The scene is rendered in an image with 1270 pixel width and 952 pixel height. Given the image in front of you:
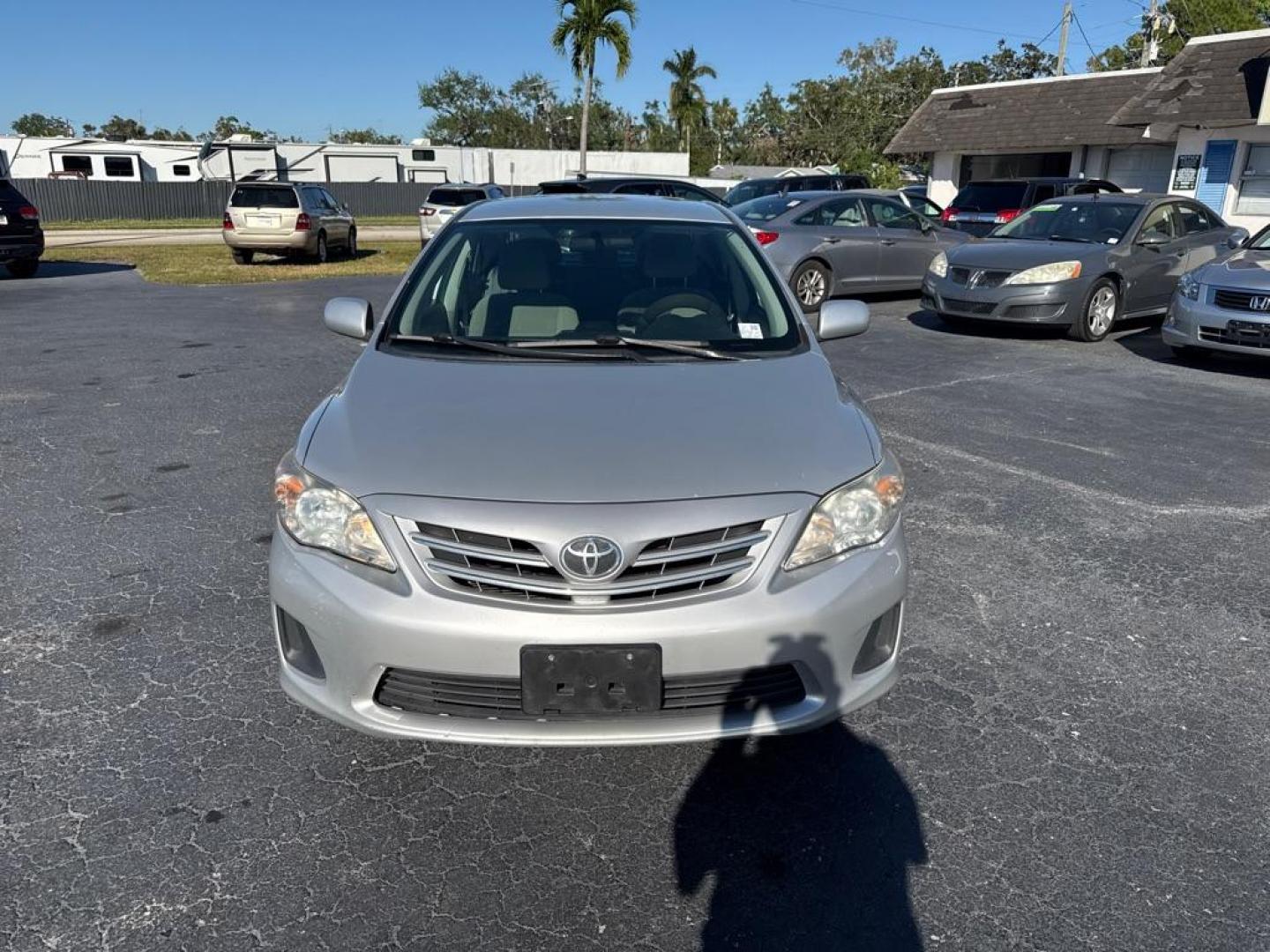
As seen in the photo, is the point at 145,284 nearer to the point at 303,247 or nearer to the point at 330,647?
the point at 303,247

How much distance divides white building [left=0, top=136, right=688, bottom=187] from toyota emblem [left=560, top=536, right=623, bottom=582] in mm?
40041

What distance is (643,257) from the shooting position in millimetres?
3793

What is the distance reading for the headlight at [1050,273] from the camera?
9.89m

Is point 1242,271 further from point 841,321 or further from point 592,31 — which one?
point 592,31

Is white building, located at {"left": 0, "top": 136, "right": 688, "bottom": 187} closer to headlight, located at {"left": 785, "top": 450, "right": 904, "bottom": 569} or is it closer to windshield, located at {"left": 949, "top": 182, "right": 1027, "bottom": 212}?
windshield, located at {"left": 949, "top": 182, "right": 1027, "bottom": 212}

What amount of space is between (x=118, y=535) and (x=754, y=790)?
334cm

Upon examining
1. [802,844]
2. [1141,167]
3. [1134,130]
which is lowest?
[802,844]

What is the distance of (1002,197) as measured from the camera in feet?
56.4

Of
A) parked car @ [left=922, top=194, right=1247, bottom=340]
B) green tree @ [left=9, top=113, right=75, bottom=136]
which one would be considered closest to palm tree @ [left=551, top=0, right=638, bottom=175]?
parked car @ [left=922, top=194, right=1247, bottom=340]

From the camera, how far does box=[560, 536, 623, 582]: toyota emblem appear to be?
2264mm

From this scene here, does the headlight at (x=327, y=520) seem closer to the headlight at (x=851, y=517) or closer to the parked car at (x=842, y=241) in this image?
the headlight at (x=851, y=517)

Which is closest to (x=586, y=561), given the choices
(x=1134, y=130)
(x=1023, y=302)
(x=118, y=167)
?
(x=1023, y=302)

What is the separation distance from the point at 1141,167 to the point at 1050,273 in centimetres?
1553

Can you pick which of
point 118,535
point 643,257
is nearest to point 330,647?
point 643,257
